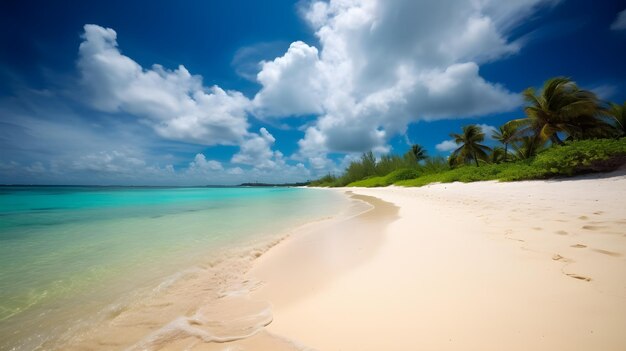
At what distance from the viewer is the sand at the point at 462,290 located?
1382mm

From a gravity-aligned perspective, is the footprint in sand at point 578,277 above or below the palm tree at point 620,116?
below

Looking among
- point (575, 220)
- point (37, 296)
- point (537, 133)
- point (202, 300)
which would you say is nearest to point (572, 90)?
point (537, 133)

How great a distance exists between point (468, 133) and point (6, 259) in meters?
34.9

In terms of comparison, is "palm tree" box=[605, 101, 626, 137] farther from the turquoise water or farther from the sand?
the turquoise water

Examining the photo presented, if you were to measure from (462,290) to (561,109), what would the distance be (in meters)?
20.7

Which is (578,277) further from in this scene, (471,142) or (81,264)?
(471,142)

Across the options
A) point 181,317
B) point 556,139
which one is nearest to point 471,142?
point 556,139

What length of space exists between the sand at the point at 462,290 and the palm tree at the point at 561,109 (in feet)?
54.6

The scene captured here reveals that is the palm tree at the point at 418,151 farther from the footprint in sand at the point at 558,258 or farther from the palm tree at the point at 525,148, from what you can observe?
the footprint in sand at the point at 558,258

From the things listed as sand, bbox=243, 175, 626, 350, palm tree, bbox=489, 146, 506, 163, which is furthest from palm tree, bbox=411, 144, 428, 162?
sand, bbox=243, 175, 626, 350

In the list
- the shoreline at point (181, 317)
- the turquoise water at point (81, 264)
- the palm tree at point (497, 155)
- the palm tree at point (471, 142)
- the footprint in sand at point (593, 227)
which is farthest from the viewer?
the palm tree at point (497, 155)

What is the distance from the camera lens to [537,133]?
17.3 meters

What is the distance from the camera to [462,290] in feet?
6.40

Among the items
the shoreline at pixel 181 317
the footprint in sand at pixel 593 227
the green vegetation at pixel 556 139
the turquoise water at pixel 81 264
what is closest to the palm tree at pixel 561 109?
the green vegetation at pixel 556 139
